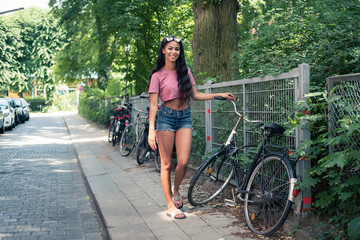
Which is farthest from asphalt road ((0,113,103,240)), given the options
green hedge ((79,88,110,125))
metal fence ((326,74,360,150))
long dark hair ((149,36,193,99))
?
green hedge ((79,88,110,125))

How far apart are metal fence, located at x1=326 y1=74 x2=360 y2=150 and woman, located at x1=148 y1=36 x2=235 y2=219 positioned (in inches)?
55.3

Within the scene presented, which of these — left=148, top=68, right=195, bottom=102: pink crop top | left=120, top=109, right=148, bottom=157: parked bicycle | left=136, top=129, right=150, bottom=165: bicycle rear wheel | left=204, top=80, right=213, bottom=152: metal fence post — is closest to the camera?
left=148, top=68, right=195, bottom=102: pink crop top

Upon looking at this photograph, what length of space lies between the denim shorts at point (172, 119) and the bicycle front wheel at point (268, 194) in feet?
3.37

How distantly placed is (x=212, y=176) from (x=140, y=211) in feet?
3.43

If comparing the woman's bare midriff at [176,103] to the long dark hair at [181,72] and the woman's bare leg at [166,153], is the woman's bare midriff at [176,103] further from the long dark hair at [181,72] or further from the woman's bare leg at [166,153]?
the woman's bare leg at [166,153]

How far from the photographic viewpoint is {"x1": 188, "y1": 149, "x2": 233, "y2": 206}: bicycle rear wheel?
5.41 metres

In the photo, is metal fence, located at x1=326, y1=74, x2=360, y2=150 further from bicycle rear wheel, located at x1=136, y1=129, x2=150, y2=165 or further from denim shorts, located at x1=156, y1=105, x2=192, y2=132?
bicycle rear wheel, located at x1=136, y1=129, x2=150, y2=165

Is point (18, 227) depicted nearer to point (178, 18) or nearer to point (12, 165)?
point (12, 165)

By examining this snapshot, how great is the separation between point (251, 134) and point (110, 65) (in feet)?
42.2

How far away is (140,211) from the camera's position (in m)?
5.52

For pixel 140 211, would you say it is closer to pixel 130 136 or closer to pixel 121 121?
pixel 130 136

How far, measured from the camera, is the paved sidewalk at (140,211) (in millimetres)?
4508

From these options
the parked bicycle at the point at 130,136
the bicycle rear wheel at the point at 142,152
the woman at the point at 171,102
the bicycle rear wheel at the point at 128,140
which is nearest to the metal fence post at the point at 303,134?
the woman at the point at 171,102

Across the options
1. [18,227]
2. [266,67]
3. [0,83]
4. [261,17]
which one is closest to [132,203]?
[18,227]
